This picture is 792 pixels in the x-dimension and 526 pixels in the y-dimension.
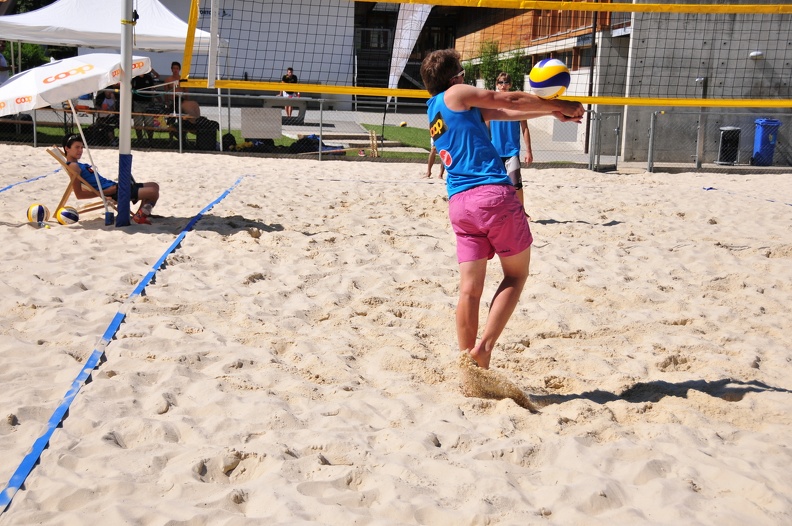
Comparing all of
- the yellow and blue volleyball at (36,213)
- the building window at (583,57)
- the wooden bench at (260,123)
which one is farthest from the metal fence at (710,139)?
the yellow and blue volleyball at (36,213)

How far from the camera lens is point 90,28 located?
13.2 m

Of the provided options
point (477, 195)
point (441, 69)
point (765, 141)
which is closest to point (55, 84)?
point (441, 69)

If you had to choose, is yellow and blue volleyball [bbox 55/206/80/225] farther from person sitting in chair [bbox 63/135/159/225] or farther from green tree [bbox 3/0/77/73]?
green tree [bbox 3/0/77/73]

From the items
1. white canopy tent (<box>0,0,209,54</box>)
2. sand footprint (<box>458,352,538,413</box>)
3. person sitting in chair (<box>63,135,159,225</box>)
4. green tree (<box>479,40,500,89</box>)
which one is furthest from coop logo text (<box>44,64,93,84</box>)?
green tree (<box>479,40,500,89</box>)

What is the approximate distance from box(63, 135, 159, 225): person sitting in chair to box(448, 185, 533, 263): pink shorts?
3953 mm

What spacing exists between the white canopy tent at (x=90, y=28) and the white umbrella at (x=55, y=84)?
7.12m

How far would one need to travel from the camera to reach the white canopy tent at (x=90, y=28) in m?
12.9

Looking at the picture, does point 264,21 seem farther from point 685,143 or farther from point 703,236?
point 703,236

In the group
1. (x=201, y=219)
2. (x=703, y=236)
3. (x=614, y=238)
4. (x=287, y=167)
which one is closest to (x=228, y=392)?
(x=201, y=219)

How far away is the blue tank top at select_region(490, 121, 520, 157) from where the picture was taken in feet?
21.0

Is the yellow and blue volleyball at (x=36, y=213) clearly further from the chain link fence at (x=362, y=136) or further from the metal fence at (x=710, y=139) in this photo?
the metal fence at (x=710, y=139)

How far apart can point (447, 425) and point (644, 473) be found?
29.0 inches

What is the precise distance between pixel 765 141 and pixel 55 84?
12518 mm

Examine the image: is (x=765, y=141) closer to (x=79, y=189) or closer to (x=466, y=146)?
(x=79, y=189)
